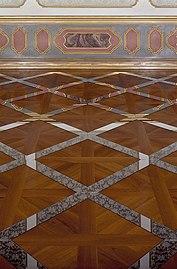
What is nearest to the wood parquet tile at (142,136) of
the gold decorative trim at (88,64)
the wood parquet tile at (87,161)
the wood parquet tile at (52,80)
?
the wood parquet tile at (87,161)

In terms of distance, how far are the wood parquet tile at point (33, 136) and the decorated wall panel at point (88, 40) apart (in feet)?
6.01

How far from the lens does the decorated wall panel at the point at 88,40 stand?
4301 millimetres

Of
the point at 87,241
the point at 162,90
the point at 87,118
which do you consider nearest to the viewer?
the point at 87,241

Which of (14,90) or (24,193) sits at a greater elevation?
(24,193)

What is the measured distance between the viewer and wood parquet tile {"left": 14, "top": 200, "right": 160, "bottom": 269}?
4.38 ft

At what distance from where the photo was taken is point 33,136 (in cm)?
243

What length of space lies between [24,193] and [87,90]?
178 centimetres

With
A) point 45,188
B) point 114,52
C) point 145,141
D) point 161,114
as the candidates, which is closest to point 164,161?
point 145,141

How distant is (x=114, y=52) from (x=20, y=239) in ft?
10.2

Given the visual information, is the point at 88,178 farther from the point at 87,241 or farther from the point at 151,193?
the point at 87,241

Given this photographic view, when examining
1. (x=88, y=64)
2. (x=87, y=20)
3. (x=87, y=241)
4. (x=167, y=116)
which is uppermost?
(x=87, y=20)

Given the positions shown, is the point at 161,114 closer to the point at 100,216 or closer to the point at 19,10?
the point at 100,216

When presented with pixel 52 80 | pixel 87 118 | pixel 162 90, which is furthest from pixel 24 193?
pixel 52 80

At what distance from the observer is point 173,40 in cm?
431
